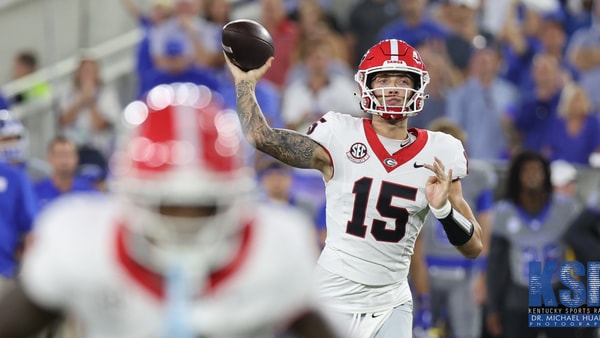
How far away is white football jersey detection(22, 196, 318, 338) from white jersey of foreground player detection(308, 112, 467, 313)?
2553mm

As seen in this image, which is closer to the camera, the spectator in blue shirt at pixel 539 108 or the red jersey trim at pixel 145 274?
the red jersey trim at pixel 145 274

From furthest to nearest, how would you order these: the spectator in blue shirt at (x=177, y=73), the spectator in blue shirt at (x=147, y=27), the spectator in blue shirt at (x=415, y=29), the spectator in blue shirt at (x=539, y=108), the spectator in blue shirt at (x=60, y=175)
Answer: the spectator in blue shirt at (x=415, y=29) → the spectator in blue shirt at (x=539, y=108) → the spectator in blue shirt at (x=147, y=27) → the spectator in blue shirt at (x=177, y=73) → the spectator in blue shirt at (x=60, y=175)

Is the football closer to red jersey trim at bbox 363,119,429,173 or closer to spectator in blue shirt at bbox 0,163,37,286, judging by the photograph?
red jersey trim at bbox 363,119,429,173

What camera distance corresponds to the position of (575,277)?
21.8ft

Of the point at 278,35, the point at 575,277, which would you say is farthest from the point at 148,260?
the point at 278,35

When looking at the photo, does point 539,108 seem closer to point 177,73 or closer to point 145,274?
point 177,73

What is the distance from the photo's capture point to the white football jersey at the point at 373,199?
529 centimetres

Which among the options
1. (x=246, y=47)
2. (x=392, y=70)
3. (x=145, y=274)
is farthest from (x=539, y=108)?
(x=145, y=274)

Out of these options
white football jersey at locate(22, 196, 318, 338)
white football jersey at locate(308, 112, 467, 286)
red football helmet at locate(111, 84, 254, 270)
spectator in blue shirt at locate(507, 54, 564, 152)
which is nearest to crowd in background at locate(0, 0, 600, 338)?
spectator in blue shirt at locate(507, 54, 564, 152)

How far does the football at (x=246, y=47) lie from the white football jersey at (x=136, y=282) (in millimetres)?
2721

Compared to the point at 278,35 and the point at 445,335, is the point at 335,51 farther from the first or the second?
the point at 445,335

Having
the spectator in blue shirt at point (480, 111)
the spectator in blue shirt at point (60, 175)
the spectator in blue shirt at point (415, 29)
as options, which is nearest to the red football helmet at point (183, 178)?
the spectator in blue shirt at point (60, 175)

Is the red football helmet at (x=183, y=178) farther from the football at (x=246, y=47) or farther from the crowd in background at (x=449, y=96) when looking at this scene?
the crowd in background at (x=449, y=96)

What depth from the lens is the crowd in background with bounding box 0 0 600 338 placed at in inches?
314
